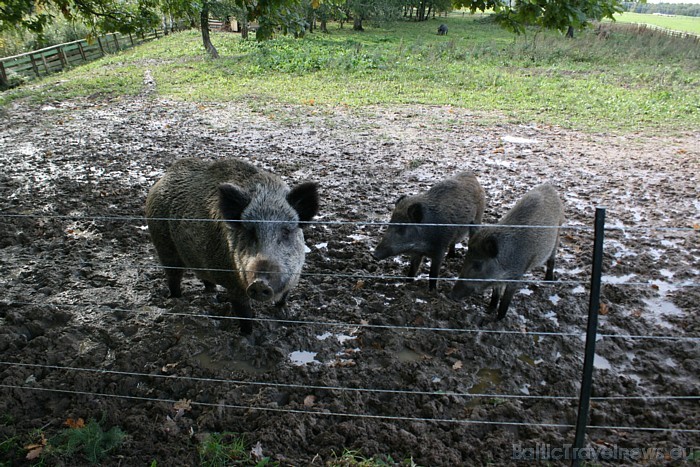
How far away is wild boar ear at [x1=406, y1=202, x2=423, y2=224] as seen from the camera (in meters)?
5.59

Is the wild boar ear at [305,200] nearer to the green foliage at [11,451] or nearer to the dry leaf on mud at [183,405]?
the dry leaf on mud at [183,405]

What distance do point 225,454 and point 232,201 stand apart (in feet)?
6.81

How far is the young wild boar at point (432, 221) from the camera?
5723 millimetres

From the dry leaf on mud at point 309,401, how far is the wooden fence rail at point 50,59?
58.0 ft

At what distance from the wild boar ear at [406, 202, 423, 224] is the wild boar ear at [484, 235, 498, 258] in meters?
0.91

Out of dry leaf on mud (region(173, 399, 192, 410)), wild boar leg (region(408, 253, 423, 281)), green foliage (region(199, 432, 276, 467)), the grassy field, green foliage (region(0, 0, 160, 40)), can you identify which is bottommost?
the grassy field

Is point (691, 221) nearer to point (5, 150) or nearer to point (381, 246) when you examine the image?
point (381, 246)

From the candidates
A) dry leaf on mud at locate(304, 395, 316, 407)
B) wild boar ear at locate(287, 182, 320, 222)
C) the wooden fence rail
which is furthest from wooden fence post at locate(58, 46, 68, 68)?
dry leaf on mud at locate(304, 395, 316, 407)

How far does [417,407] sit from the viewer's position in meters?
3.90

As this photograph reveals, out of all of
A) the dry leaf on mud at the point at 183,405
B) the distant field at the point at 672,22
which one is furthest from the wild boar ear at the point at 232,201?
the distant field at the point at 672,22

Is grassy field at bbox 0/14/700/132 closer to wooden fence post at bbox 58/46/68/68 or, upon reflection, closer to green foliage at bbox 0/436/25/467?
wooden fence post at bbox 58/46/68/68

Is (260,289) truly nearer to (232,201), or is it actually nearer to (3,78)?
(232,201)

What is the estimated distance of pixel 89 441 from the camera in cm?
337

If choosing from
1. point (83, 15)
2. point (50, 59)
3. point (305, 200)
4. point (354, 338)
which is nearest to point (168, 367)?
point (354, 338)
